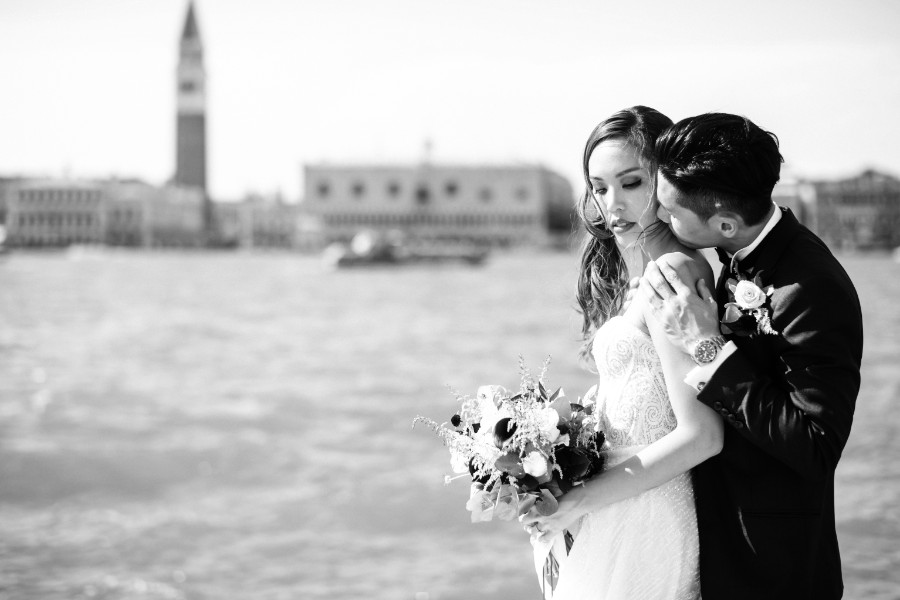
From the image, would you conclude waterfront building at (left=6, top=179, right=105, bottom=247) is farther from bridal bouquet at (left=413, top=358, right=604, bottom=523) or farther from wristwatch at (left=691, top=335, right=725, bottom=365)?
wristwatch at (left=691, top=335, right=725, bottom=365)

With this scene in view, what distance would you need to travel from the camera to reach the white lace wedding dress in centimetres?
130

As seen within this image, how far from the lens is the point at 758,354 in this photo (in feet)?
3.91

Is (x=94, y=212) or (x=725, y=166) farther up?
(x=725, y=166)

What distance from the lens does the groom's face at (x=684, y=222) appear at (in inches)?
47.8

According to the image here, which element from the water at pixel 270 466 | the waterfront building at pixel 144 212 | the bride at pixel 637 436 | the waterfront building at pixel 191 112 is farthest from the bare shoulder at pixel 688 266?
the waterfront building at pixel 191 112

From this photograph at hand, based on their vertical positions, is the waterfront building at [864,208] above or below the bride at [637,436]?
below

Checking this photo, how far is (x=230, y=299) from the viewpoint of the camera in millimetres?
22750

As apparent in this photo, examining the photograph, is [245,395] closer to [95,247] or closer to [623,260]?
[623,260]

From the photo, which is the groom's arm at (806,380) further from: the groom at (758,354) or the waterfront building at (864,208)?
the waterfront building at (864,208)

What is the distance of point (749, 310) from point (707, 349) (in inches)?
2.7

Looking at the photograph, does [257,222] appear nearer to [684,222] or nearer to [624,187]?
[624,187]

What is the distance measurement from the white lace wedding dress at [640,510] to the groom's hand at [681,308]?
8 cm

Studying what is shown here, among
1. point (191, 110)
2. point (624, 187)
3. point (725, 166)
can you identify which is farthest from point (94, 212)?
point (725, 166)

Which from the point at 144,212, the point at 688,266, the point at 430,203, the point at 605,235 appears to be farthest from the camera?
the point at 430,203
